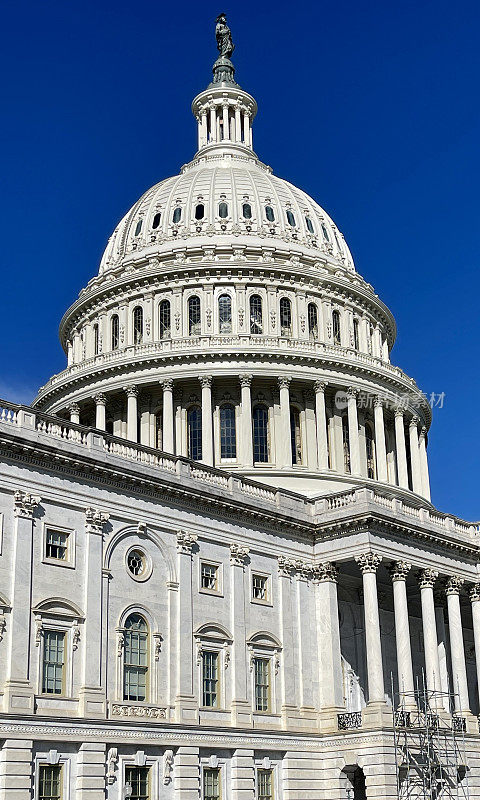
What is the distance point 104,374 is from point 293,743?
1351 inches

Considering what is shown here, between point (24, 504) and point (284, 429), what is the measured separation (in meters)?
34.2

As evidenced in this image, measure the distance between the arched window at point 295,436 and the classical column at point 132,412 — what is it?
10879 mm

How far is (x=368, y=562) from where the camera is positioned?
5525 centimetres

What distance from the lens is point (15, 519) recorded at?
141 feet

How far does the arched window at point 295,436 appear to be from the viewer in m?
76.2

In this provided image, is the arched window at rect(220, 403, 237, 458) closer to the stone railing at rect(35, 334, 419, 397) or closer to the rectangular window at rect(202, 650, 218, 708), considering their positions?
the stone railing at rect(35, 334, 419, 397)

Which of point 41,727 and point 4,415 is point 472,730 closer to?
point 41,727

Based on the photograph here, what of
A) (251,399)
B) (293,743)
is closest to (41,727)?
(293,743)

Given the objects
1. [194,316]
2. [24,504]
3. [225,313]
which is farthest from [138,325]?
[24,504]

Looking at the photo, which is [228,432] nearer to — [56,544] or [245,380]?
[245,380]

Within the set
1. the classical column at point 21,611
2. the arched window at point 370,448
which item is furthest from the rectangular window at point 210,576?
the arched window at point 370,448

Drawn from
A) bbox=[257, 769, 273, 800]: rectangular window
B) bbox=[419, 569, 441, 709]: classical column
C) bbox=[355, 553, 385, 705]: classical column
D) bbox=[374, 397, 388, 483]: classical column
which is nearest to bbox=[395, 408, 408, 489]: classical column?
bbox=[374, 397, 388, 483]: classical column

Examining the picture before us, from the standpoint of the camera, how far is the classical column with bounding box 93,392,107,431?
254ft

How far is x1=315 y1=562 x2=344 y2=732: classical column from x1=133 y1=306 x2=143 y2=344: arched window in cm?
2973
